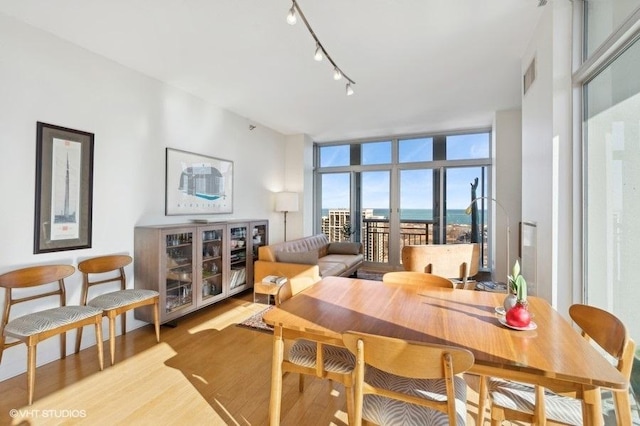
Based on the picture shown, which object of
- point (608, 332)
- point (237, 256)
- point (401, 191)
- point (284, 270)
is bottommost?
point (284, 270)

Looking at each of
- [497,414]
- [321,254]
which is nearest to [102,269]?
[497,414]

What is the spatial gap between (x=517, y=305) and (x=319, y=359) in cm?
95

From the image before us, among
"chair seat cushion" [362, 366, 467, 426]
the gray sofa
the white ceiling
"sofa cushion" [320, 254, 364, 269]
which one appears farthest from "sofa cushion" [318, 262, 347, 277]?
"chair seat cushion" [362, 366, 467, 426]

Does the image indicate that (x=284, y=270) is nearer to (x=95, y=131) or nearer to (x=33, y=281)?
(x=33, y=281)

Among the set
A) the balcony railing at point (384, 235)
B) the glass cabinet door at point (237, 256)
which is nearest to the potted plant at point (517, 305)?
the glass cabinet door at point (237, 256)

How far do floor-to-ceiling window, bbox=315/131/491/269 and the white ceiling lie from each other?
4.52 feet

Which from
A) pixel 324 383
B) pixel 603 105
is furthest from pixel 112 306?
pixel 603 105

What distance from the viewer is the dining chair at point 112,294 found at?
8.08 ft

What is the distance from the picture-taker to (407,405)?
125 centimetres

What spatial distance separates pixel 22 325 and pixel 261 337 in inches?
70.3

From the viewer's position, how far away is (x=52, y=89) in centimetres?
246

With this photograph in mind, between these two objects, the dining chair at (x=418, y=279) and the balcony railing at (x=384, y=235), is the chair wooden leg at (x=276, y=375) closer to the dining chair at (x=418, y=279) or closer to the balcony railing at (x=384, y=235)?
the dining chair at (x=418, y=279)

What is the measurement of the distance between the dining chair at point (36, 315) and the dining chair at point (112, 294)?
0.38ft

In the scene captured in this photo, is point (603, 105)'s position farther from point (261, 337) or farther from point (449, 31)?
point (261, 337)
